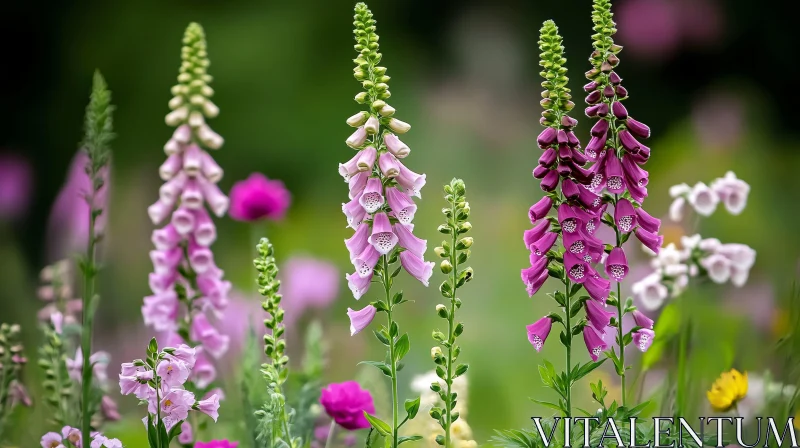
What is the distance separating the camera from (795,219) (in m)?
6.17

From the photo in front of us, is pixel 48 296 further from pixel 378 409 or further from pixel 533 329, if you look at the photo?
pixel 533 329

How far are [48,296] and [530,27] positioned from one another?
5.28m

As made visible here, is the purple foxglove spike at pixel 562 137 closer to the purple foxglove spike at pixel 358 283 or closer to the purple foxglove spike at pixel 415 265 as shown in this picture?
the purple foxglove spike at pixel 415 265

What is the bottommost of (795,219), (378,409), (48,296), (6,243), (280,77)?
(378,409)

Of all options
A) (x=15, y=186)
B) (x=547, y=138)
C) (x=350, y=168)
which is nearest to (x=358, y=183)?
(x=350, y=168)

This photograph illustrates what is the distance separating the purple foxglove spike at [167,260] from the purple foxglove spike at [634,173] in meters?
1.05

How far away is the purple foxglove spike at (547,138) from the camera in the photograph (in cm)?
179

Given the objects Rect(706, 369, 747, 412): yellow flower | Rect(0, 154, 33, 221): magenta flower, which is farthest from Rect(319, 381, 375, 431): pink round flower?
Rect(0, 154, 33, 221): magenta flower

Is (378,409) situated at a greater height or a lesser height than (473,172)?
lesser

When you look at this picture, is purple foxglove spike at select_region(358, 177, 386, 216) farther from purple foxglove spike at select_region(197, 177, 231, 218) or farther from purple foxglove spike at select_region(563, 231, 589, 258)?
purple foxglove spike at select_region(197, 177, 231, 218)

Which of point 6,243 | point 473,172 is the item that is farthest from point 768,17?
point 6,243

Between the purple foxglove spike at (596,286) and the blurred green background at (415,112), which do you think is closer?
the purple foxglove spike at (596,286)

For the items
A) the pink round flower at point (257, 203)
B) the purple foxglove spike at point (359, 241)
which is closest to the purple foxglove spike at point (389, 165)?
the purple foxglove spike at point (359, 241)

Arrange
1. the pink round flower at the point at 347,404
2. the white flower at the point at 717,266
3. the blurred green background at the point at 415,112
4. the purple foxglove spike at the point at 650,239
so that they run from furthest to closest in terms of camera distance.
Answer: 1. the blurred green background at the point at 415,112
2. the white flower at the point at 717,266
3. the pink round flower at the point at 347,404
4. the purple foxglove spike at the point at 650,239
